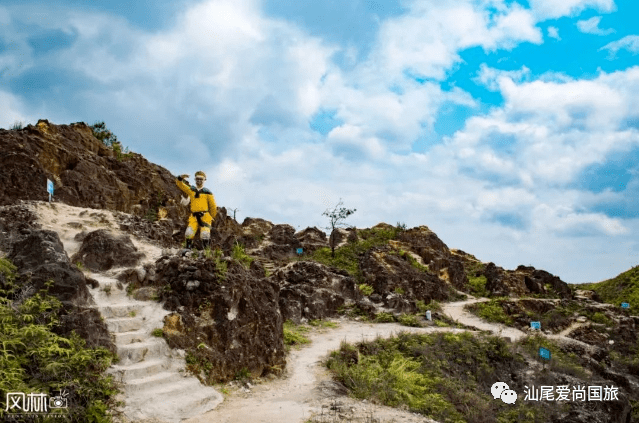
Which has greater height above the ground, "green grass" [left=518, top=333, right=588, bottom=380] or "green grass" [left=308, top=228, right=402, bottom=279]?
"green grass" [left=308, top=228, right=402, bottom=279]

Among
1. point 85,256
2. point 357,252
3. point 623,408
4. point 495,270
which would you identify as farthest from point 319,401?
point 495,270

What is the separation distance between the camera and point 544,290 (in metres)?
35.3

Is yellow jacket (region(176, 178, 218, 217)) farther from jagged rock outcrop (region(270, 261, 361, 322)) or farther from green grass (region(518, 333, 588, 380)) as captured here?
green grass (region(518, 333, 588, 380))

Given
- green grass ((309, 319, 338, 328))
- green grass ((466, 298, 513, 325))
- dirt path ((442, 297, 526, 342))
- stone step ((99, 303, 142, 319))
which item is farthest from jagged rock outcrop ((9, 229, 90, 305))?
green grass ((466, 298, 513, 325))

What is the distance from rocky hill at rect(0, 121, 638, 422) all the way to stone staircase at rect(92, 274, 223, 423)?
37mm

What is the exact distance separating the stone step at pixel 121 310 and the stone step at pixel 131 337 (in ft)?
1.88

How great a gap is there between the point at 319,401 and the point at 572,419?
8.35 m

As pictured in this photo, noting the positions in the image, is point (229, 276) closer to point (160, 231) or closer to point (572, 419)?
point (160, 231)

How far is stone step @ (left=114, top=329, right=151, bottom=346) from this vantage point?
340 inches

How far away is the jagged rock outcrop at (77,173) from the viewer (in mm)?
17219

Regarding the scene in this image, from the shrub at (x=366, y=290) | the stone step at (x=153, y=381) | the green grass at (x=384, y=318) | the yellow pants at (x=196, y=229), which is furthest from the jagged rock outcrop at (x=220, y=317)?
the shrub at (x=366, y=290)

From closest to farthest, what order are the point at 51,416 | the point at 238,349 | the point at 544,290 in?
the point at 51,416 < the point at 238,349 < the point at 544,290

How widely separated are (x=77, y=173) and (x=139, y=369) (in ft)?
47.8

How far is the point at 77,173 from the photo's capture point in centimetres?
1989
